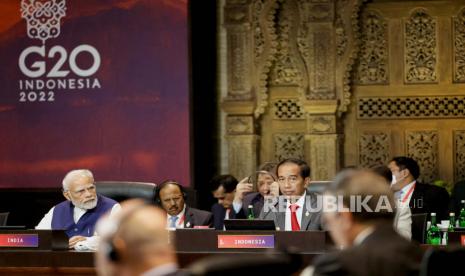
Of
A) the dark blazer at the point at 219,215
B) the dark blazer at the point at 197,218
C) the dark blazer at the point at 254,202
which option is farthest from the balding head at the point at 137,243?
the dark blazer at the point at 219,215

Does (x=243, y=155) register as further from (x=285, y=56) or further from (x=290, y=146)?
(x=285, y=56)

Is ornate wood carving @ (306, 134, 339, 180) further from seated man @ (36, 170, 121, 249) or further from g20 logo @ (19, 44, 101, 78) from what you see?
seated man @ (36, 170, 121, 249)

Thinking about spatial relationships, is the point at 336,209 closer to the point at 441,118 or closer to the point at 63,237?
the point at 63,237

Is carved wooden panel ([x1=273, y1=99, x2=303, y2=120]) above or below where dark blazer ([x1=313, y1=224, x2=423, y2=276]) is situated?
above

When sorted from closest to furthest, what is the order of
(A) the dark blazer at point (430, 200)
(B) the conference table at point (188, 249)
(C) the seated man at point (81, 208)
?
(B) the conference table at point (188, 249)
(C) the seated man at point (81, 208)
(A) the dark blazer at point (430, 200)

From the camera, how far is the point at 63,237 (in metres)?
6.10

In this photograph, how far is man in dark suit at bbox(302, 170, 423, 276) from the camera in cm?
302

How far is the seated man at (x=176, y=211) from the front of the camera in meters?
7.38

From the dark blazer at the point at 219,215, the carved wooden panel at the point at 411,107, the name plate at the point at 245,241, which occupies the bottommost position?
the dark blazer at the point at 219,215

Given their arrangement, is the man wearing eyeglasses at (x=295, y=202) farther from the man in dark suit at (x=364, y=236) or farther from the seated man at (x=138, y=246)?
the seated man at (x=138, y=246)

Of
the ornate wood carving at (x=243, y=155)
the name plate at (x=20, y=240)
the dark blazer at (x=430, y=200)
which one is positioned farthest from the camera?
the ornate wood carving at (x=243, y=155)

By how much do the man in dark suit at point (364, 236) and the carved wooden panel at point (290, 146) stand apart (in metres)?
6.32

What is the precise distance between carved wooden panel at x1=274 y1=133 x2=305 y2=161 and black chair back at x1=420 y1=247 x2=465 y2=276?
6.10m

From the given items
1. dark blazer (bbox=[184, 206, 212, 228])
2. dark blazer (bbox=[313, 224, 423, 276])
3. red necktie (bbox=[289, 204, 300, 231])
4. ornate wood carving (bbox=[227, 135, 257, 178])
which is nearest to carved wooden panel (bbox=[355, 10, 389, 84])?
ornate wood carving (bbox=[227, 135, 257, 178])
